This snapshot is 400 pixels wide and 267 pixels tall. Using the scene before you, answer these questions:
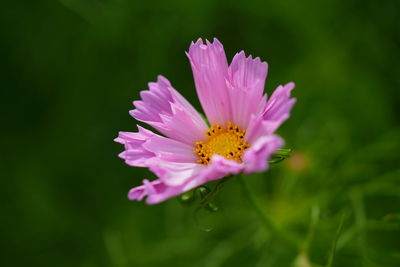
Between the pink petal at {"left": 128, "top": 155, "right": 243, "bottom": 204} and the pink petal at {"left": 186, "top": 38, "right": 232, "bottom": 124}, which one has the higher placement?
the pink petal at {"left": 186, "top": 38, "right": 232, "bottom": 124}

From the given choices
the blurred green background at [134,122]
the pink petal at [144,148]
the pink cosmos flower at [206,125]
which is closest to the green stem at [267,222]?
the pink cosmos flower at [206,125]

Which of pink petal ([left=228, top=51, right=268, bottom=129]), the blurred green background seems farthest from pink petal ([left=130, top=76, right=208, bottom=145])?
the blurred green background

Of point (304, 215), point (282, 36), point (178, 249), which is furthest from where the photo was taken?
point (282, 36)

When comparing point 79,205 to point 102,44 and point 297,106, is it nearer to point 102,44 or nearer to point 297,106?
point 102,44

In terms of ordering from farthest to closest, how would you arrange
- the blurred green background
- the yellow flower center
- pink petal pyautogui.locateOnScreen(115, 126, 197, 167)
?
the blurred green background < the yellow flower center < pink petal pyautogui.locateOnScreen(115, 126, 197, 167)

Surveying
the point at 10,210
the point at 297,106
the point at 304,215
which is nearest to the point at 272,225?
the point at 304,215

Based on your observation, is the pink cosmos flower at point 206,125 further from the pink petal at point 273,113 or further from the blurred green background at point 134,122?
the blurred green background at point 134,122

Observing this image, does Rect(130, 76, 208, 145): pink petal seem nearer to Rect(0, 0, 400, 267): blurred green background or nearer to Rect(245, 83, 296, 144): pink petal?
Rect(245, 83, 296, 144): pink petal
